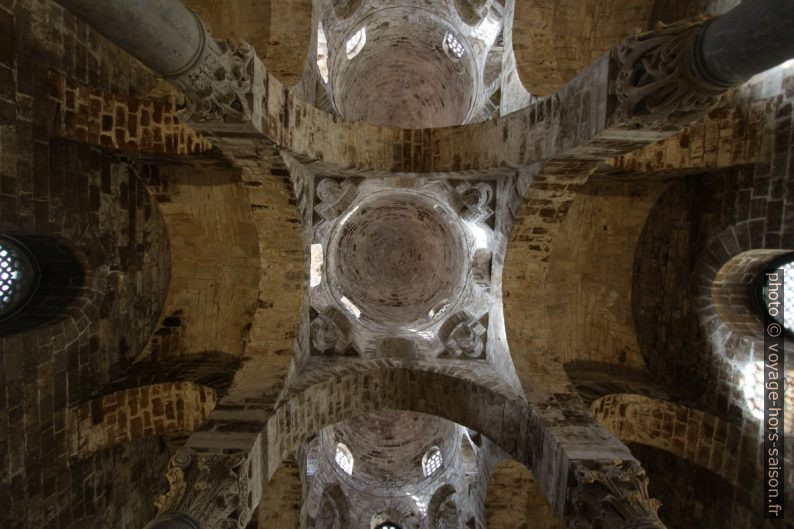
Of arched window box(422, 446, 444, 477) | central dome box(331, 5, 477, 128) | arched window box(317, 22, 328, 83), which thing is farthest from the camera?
arched window box(422, 446, 444, 477)

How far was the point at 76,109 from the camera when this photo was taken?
629 centimetres

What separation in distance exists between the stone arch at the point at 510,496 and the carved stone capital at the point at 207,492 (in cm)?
529

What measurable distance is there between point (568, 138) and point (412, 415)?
946cm

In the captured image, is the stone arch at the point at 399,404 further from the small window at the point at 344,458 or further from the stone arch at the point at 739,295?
the small window at the point at 344,458

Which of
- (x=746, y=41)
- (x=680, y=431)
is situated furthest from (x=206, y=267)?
(x=680, y=431)

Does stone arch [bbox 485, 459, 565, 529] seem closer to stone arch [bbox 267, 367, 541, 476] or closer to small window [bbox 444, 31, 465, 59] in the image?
stone arch [bbox 267, 367, 541, 476]

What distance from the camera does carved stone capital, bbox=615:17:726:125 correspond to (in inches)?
147

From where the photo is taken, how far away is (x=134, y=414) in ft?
23.4

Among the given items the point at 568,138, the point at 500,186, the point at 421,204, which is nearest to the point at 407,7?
the point at 421,204

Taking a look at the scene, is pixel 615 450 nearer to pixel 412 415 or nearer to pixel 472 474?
pixel 472 474

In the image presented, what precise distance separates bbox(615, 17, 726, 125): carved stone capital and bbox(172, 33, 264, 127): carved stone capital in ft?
11.6

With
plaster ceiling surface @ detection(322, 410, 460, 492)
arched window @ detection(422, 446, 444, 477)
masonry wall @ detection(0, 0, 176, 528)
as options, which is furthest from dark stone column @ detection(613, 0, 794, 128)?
arched window @ detection(422, 446, 444, 477)

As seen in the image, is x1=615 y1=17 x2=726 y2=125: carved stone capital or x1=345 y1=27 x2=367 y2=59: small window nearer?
x1=615 y1=17 x2=726 y2=125: carved stone capital

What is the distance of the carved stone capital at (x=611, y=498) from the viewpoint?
423 centimetres
